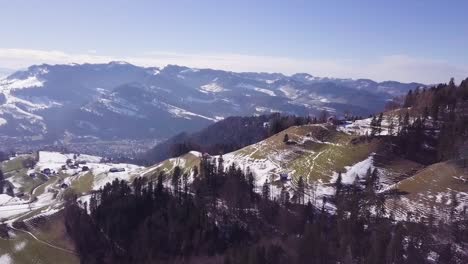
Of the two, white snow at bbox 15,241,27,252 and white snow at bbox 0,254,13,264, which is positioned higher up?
white snow at bbox 15,241,27,252

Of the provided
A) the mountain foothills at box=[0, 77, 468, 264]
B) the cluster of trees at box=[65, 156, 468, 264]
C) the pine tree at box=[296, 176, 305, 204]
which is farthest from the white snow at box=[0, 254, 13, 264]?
the pine tree at box=[296, 176, 305, 204]

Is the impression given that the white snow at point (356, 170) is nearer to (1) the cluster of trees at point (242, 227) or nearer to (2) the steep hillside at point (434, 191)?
(1) the cluster of trees at point (242, 227)

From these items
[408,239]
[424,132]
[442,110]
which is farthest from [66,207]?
[442,110]

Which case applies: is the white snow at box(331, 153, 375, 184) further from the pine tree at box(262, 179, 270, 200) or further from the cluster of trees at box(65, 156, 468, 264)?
the pine tree at box(262, 179, 270, 200)

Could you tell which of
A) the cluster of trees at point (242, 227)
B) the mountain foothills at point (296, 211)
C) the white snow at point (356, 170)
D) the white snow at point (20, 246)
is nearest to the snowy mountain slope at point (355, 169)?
the white snow at point (356, 170)

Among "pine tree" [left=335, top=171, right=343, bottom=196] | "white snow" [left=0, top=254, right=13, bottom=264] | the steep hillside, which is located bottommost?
"white snow" [left=0, top=254, right=13, bottom=264]

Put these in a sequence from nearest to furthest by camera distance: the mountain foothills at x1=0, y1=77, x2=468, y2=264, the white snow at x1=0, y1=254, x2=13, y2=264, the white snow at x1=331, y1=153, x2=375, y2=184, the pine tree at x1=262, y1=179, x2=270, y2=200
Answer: the mountain foothills at x1=0, y1=77, x2=468, y2=264 < the white snow at x1=0, y1=254, x2=13, y2=264 < the pine tree at x1=262, y1=179, x2=270, y2=200 < the white snow at x1=331, y1=153, x2=375, y2=184

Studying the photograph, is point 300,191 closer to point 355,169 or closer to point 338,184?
point 338,184
